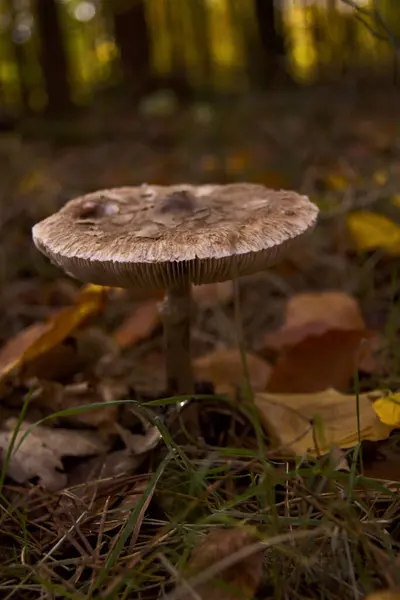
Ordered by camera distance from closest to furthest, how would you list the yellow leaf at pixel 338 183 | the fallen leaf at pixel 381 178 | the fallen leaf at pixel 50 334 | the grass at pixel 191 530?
the grass at pixel 191 530, the fallen leaf at pixel 50 334, the fallen leaf at pixel 381 178, the yellow leaf at pixel 338 183

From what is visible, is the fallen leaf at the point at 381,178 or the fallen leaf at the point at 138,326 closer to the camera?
the fallen leaf at the point at 138,326

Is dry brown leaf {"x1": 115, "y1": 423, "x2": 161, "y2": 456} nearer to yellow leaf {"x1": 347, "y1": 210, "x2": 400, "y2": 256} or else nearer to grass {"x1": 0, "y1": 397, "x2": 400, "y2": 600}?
grass {"x1": 0, "y1": 397, "x2": 400, "y2": 600}

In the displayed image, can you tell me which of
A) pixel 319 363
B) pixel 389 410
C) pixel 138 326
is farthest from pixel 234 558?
pixel 138 326

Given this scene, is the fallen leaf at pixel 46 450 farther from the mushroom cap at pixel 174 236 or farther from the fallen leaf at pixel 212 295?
the fallen leaf at pixel 212 295

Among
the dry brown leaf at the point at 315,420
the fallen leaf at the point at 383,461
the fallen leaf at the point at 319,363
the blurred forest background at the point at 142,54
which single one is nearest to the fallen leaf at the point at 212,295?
the fallen leaf at the point at 319,363

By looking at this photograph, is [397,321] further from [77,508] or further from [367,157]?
[367,157]

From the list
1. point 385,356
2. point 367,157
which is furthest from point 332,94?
point 385,356

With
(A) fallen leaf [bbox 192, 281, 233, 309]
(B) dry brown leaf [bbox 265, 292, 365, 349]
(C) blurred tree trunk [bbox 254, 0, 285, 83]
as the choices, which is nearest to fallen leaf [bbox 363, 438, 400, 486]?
(B) dry brown leaf [bbox 265, 292, 365, 349]

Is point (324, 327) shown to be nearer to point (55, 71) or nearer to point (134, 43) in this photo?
point (55, 71)
